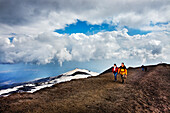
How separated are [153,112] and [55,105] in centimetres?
1091

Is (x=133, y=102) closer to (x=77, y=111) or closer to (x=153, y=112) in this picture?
(x=153, y=112)

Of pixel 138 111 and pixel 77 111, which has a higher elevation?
pixel 77 111

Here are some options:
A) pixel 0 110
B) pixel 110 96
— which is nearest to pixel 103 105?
pixel 110 96

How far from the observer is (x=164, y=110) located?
12.8 meters

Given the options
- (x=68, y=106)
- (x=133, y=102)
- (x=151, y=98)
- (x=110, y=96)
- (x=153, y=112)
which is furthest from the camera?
(x=151, y=98)

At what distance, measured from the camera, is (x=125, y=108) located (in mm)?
11141

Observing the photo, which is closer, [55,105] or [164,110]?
[55,105]

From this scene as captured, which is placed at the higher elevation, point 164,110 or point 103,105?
point 103,105

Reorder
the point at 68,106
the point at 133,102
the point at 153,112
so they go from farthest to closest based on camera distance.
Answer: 1. the point at 133,102
2. the point at 153,112
3. the point at 68,106

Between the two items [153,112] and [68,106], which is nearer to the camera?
[68,106]

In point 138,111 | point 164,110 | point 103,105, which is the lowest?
point 164,110

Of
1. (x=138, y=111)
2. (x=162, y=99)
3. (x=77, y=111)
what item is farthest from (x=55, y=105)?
(x=162, y=99)

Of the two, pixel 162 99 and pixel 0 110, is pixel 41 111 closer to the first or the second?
pixel 0 110

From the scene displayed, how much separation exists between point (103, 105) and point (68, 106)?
12.2 ft
